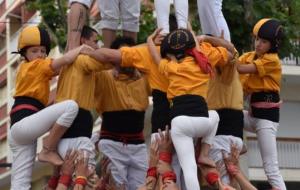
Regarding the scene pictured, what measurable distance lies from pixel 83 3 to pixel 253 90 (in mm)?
2155

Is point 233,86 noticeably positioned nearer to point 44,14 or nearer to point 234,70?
point 234,70

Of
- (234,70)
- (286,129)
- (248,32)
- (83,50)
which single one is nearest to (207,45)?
(234,70)

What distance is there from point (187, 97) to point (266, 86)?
1.65 m

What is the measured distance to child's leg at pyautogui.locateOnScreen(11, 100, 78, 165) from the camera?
27.8 ft

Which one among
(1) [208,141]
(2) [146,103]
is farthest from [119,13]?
(1) [208,141]

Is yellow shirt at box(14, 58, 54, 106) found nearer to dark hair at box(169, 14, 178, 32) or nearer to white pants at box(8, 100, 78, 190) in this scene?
white pants at box(8, 100, 78, 190)

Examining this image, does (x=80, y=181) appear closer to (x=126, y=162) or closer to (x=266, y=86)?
(x=126, y=162)

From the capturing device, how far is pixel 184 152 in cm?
800

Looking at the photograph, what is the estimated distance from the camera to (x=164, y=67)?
830cm

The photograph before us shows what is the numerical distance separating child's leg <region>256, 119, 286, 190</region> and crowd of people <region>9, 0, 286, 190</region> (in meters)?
0.01

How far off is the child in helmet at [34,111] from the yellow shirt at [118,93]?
80 centimetres

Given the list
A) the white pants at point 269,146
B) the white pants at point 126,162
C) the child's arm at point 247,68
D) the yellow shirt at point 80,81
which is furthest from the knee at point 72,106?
the white pants at point 269,146

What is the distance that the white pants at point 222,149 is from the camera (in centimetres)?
896

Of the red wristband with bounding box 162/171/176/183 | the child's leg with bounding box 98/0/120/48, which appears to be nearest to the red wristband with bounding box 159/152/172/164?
the red wristband with bounding box 162/171/176/183
